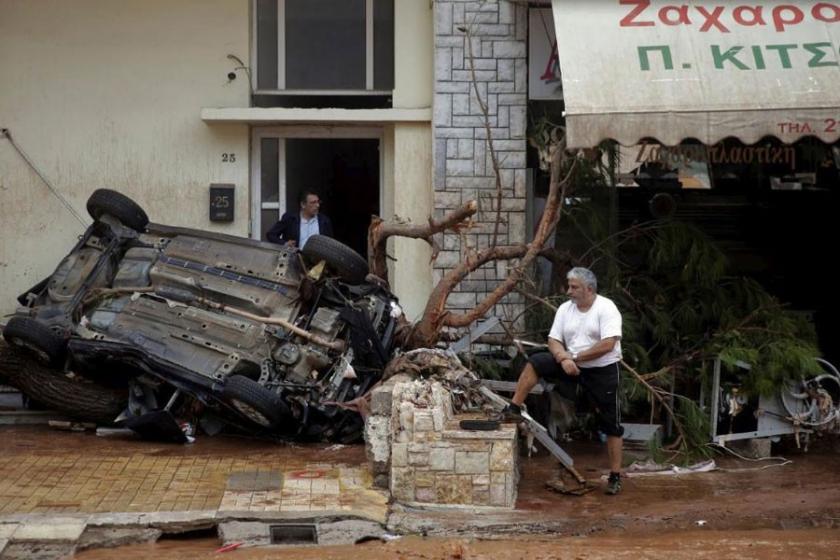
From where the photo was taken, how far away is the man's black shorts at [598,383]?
33.0 feet

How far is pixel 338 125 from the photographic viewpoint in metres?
13.6

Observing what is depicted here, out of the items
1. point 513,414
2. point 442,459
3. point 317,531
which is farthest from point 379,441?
point 317,531

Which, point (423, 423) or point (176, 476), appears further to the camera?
point (176, 476)

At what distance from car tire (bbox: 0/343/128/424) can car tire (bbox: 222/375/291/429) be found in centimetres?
127

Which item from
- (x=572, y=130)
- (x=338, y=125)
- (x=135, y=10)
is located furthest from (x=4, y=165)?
(x=572, y=130)

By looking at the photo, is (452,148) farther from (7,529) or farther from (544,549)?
(7,529)

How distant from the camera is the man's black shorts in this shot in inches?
396

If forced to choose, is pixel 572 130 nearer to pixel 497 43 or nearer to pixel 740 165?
pixel 497 43

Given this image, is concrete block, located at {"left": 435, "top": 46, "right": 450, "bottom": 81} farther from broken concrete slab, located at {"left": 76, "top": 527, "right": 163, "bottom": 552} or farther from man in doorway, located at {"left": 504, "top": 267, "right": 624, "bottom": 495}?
broken concrete slab, located at {"left": 76, "top": 527, "right": 163, "bottom": 552}

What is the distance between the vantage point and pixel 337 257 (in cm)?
1131

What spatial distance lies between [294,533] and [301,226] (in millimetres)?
4916

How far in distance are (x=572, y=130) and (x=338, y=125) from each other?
3.42m

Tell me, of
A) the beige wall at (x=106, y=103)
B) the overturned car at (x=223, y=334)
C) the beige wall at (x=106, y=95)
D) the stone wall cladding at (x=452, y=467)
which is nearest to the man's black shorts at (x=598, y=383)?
the stone wall cladding at (x=452, y=467)

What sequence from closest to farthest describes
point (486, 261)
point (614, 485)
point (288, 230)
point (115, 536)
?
point (115, 536) < point (614, 485) < point (486, 261) < point (288, 230)
